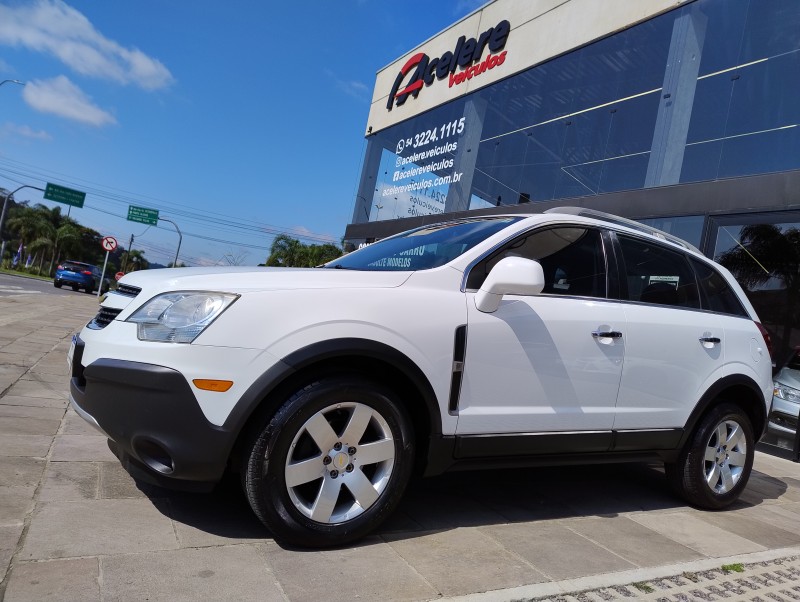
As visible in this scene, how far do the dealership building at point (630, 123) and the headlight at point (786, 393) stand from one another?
1.76 m

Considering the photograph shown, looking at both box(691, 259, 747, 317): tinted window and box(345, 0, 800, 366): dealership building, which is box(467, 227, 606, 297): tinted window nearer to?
box(691, 259, 747, 317): tinted window

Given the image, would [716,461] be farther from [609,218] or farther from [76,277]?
[76,277]

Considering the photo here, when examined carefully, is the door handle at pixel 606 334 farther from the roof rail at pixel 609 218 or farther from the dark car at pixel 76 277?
the dark car at pixel 76 277

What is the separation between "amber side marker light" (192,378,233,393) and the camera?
2424 mm

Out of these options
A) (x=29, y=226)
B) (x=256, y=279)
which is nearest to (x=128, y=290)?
(x=256, y=279)

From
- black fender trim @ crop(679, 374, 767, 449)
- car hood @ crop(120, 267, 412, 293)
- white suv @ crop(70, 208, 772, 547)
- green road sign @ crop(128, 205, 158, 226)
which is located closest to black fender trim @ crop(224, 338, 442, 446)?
white suv @ crop(70, 208, 772, 547)

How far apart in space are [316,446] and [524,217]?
178cm

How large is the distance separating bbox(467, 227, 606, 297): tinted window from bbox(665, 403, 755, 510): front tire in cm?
139

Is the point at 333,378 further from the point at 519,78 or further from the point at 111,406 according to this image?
the point at 519,78

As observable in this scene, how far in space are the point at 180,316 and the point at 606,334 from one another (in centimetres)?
229

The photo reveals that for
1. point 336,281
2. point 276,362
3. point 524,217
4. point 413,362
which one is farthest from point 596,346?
point 276,362

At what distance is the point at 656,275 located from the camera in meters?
3.98

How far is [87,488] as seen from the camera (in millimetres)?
3033

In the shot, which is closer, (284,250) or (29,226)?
(284,250)
